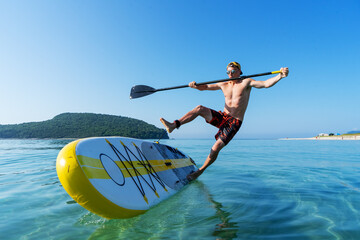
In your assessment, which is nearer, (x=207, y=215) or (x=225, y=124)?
(x=207, y=215)

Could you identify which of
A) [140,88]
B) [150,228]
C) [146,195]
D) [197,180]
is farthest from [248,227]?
[140,88]

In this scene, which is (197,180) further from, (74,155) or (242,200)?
(74,155)

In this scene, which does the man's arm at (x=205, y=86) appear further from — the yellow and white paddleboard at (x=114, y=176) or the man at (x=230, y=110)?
the yellow and white paddleboard at (x=114, y=176)

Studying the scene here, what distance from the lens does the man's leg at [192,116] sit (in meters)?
4.29

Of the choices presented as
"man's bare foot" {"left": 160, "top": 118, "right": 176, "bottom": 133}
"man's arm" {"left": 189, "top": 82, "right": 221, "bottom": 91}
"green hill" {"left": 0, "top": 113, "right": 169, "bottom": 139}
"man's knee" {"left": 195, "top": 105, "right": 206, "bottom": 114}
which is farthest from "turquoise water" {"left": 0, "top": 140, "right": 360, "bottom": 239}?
"green hill" {"left": 0, "top": 113, "right": 169, "bottom": 139}

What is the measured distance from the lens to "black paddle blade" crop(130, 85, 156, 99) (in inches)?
247

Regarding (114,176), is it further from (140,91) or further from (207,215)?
(140,91)

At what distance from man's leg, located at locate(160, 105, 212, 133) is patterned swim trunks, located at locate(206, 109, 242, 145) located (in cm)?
14

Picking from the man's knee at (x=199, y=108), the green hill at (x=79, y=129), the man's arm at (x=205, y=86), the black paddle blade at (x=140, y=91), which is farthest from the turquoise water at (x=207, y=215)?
the green hill at (x=79, y=129)

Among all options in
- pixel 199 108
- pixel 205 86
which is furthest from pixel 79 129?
pixel 199 108

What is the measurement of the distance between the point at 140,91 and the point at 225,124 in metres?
2.78

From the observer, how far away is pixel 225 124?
5.02 metres

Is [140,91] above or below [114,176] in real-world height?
above

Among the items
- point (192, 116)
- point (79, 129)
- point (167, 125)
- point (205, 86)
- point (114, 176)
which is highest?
point (205, 86)
